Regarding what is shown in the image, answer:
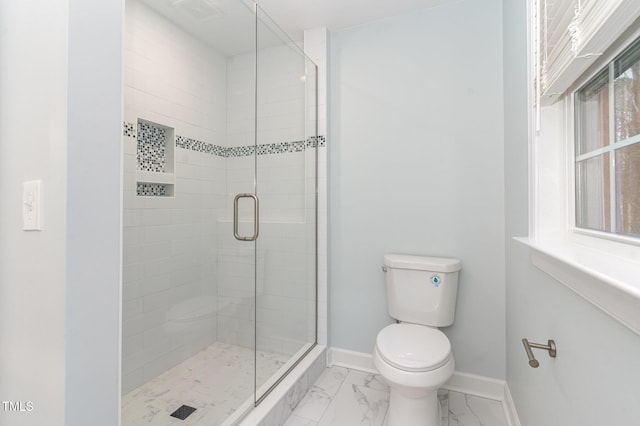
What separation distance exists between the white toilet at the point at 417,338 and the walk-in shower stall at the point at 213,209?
0.64 metres

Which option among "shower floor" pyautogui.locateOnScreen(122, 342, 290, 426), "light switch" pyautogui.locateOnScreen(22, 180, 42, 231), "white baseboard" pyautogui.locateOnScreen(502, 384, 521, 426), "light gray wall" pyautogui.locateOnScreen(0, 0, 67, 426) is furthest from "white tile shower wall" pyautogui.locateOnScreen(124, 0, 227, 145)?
Result: "white baseboard" pyautogui.locateOnScreen(502, 384, 521, 426)

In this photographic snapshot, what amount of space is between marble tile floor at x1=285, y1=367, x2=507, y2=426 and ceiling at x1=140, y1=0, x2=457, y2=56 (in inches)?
81.3

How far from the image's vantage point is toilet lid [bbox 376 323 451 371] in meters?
1.29

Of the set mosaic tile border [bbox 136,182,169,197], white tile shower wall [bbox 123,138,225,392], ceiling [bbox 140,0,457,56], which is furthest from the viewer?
ceiling [bbox 140,0,457,56]

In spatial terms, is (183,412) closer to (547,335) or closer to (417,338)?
(417,338)

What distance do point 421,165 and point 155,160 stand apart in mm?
1522

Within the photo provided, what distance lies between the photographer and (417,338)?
1.48m

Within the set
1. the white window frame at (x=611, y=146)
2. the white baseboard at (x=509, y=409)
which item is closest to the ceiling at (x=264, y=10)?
the white window frame at (x=611, y=146)

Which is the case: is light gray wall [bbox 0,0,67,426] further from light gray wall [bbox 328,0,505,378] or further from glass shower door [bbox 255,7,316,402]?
light gray wall [bbox 328,0,505,378]

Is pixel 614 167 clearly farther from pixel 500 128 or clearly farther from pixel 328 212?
pixel 328 212

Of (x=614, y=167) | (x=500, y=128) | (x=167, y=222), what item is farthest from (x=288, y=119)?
(x=614, y=167)

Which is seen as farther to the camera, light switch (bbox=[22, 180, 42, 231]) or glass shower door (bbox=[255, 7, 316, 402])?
glass shower door (bbox=[255, 7, 316, 402])

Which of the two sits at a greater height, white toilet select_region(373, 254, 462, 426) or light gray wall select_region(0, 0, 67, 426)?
light gray wall select_region(0, 0, 67, 426)

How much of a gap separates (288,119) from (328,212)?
0.69 m
